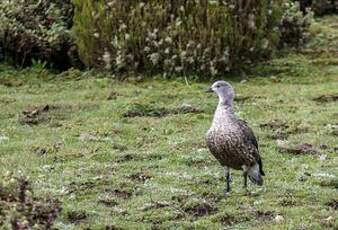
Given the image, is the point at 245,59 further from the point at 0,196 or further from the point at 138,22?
the point at 0,196

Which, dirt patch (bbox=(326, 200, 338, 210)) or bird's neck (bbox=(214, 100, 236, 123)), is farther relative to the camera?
bird's neck (bbox=(214, 100, 236, 123))

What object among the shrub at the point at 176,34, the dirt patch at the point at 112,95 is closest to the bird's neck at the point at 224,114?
the dirt patch at the point at 112,95

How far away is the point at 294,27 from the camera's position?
2019 cm

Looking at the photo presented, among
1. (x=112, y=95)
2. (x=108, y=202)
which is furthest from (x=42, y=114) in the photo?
(x=108, y=202)

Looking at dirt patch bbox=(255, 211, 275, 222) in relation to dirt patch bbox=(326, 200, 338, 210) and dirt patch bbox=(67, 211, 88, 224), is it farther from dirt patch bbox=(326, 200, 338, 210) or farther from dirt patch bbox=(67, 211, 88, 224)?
dirt patch bbox=(67, 211, 88, 224)

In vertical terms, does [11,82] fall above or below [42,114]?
below

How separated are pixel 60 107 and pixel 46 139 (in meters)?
2.27

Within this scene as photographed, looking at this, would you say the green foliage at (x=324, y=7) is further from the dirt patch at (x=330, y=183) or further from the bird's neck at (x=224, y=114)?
the bird's neck at (x=224, y=114)

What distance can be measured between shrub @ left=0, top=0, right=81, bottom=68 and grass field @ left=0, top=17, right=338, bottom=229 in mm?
498

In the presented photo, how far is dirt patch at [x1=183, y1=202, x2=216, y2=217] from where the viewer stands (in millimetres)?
9609

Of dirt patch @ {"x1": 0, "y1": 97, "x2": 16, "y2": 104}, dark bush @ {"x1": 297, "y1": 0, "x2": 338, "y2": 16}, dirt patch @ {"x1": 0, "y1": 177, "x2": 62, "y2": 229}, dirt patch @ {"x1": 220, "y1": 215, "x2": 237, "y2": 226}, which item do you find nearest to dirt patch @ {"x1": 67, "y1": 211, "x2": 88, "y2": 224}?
dirt patch @ {"x1": 220, "y1": 215, "x2": 237, "y2": 226}

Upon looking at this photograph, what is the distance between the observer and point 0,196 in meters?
6.71

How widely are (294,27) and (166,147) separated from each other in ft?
26.5

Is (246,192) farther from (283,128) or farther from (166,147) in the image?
(283,128)
